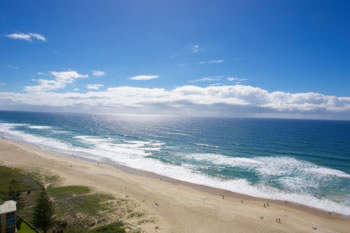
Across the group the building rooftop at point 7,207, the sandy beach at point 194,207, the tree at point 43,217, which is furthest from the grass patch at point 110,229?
the building rooftop at point 7,207

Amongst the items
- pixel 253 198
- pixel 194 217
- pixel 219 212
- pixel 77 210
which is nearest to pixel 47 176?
pixel 77 210

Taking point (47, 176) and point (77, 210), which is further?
point (47, 176)

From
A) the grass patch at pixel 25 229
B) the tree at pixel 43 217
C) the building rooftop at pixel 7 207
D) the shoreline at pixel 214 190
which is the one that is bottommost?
the shoreline at pixel 214 190

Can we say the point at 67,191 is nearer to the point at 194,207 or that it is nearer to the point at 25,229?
the point at 25,229

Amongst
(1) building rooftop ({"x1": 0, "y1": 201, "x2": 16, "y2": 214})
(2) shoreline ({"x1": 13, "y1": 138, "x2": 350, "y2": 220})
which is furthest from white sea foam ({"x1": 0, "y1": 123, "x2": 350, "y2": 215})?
(1) building rooftop ({"x1": 0, "y1": 201, "x2": 16, "y2": 214})

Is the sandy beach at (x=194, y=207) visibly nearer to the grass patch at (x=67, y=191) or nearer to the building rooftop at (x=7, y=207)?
the grass patch at (x=67, y=191)

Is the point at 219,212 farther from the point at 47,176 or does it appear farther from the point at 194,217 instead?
the point at 47,176
